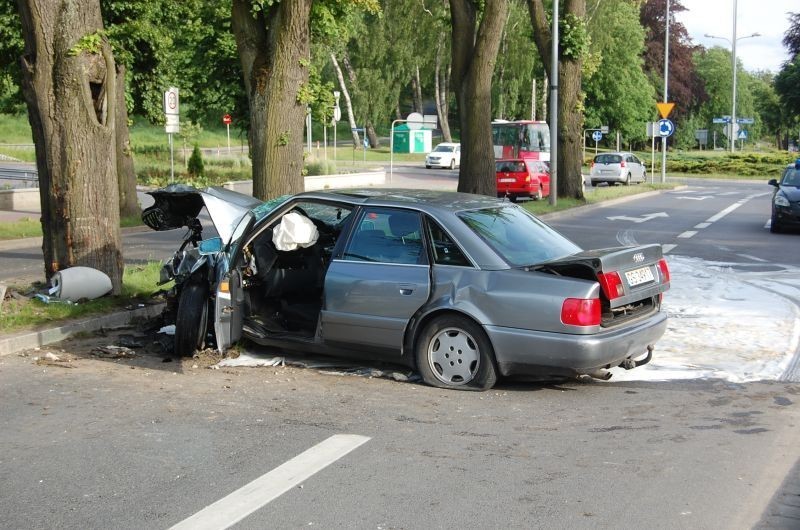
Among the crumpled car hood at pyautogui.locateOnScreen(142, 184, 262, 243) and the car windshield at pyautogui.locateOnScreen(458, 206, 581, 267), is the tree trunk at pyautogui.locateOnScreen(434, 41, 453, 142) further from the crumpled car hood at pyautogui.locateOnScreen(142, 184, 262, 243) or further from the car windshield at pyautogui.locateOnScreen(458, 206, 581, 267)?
the car windshield at pyautogui.locateOnScreen(458, 206, 581, 267)

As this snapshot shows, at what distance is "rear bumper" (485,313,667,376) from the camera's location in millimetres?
7176

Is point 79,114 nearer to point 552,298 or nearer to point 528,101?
point 552,298

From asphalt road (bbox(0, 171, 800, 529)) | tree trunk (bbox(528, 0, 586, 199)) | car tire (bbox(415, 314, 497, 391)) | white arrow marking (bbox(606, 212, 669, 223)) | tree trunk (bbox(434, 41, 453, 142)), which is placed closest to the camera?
asphalt road (bbox(0, 171, 800, 529))

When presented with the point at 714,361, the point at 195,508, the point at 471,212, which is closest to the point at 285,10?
the point at 471,212

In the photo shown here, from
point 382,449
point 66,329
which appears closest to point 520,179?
point 66,329

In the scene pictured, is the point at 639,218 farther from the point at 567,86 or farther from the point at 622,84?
the point at 622,84

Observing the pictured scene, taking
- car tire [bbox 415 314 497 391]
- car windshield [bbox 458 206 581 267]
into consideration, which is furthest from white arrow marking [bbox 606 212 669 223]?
car tire [bbox 415 314 497 391]

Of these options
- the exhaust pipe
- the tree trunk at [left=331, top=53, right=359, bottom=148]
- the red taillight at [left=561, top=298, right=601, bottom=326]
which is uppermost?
the tree trunk at [left=331, top=53, right=359, bottom=148]

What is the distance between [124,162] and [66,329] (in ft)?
48.9

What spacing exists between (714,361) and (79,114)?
22.8 ft

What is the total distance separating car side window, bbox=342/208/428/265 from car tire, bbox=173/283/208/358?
1.29m

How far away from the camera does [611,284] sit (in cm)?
739

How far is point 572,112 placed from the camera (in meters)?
29.8

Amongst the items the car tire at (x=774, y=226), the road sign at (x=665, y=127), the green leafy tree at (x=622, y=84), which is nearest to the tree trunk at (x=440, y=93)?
the green leafy tree at (x=622, y=84)
